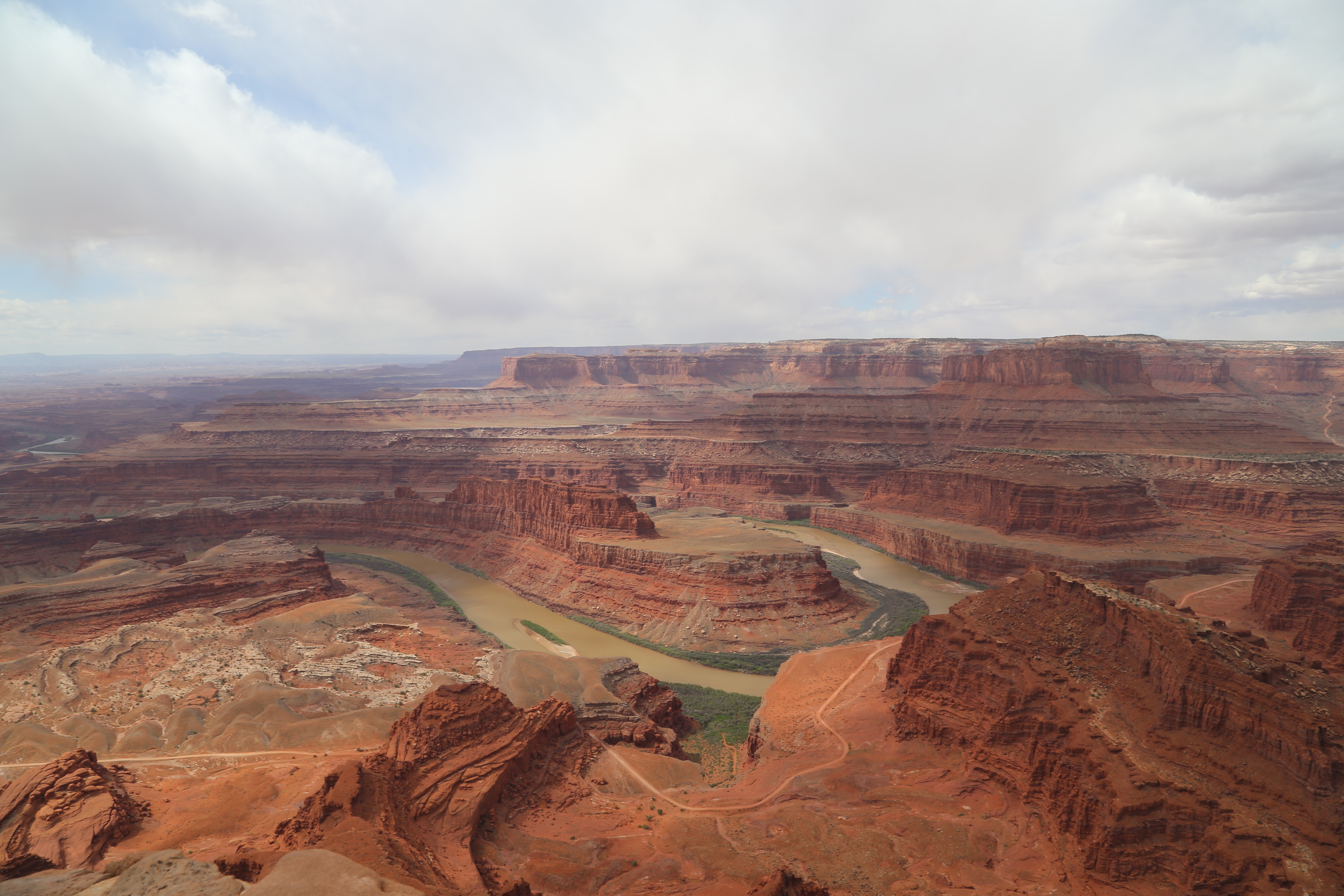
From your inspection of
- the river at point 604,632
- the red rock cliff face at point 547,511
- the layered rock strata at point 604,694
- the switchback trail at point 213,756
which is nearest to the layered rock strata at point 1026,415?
the river at point 604,632

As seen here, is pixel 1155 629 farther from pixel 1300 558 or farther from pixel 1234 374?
pixel 1234 374

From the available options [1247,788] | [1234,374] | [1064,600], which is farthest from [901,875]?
[1234,374]

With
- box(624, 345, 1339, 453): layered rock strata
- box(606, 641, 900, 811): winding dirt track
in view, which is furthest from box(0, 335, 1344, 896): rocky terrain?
box(624, 345, 1339, 453): layered rock strata

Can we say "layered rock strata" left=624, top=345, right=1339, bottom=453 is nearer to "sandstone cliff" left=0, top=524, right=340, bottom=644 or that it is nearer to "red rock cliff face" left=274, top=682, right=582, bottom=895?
"sandstone cliff" left=0, top=524, right=340, bottom=644

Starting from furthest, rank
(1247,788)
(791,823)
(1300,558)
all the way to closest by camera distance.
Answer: (1300,558), (791,823), (1247,788)

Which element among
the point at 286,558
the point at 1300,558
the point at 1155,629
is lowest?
the point at 286,558

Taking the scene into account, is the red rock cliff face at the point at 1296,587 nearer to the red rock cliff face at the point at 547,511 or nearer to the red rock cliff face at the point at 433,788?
the red rock cliff face at the point at 433,788

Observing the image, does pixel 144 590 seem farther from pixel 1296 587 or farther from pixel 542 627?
pixel 1296 587
